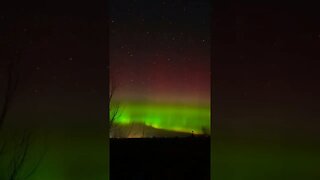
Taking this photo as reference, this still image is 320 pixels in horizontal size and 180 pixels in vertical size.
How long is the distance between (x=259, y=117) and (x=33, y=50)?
1.81 m

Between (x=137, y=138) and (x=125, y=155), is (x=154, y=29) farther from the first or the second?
(x=125, y=155)

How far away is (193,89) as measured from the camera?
482 centimetres

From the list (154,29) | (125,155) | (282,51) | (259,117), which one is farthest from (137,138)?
(282,51)

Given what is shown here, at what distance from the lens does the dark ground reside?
16.4ft

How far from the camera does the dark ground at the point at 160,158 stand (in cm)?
498

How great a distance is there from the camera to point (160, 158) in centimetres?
529

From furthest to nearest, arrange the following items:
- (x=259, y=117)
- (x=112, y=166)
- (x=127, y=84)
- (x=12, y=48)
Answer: (x=112, y=166) < (x=127, y=84) < (x=259, y=117) < (x=12, y=48)

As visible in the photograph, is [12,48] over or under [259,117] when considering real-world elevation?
over

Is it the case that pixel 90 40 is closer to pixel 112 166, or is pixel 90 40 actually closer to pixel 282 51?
pixel 282 51

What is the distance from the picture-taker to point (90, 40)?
135 inches

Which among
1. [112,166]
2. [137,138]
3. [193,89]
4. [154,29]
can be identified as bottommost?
[112,166]

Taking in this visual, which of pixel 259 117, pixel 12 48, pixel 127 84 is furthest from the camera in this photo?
pixel 127 84

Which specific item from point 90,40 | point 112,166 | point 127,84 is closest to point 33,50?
point 90,40

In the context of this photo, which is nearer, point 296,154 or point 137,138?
point 296,154
